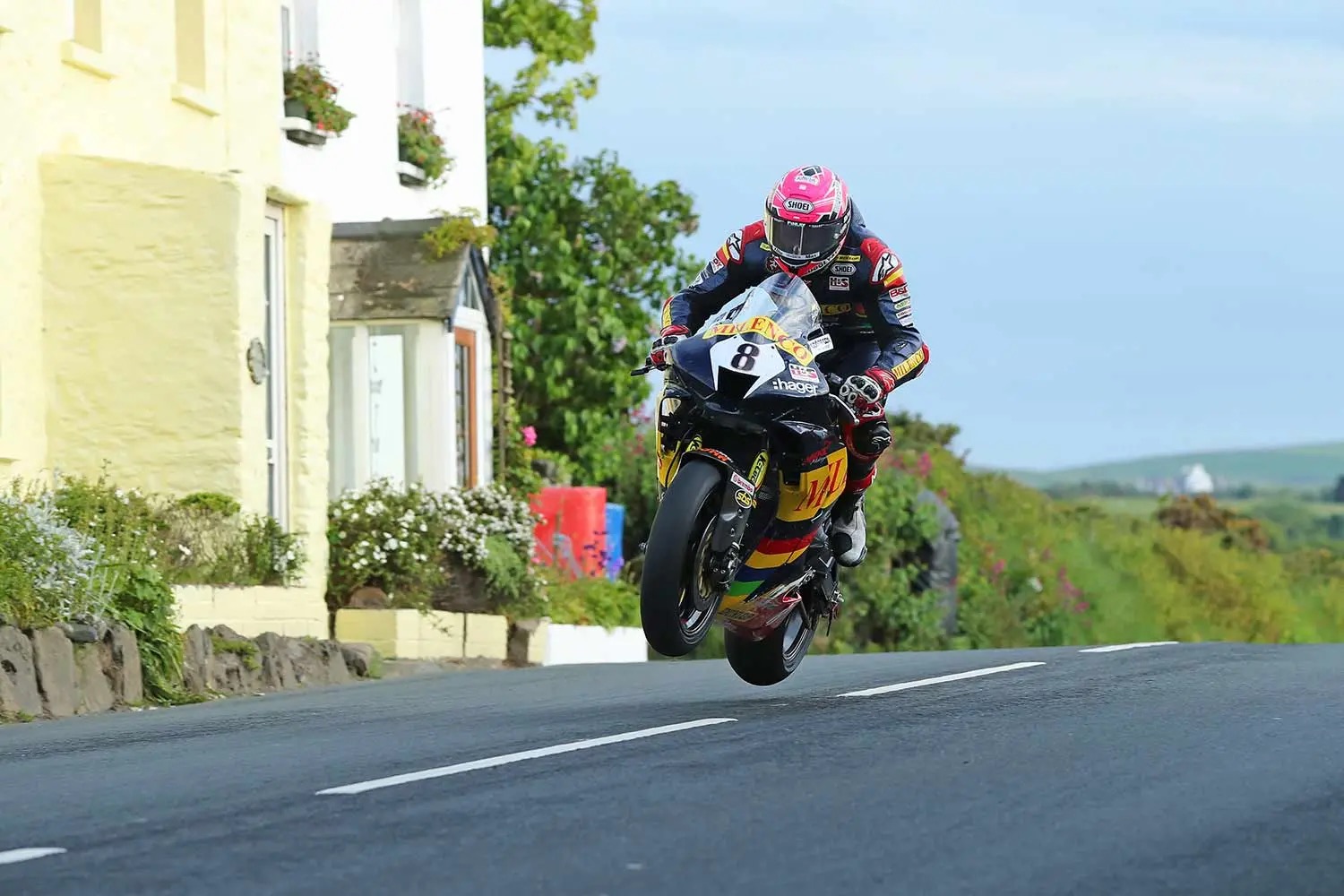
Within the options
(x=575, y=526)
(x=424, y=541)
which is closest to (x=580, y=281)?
(x=575, y=526)

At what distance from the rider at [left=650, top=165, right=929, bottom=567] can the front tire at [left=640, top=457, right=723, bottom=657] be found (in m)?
0.83

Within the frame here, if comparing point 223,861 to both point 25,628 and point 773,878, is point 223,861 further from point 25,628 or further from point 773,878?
point 25,628

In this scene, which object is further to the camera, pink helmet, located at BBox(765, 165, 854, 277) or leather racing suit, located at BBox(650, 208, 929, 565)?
leather racing suit, located at BBox(650, 208, 929, 565)

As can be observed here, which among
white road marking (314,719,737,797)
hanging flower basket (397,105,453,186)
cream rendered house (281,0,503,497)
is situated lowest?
white road marking (314,719,737,797)

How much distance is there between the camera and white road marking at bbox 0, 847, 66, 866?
6.06 m

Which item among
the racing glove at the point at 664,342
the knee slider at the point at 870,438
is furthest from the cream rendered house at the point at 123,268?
the knee slider at the point at 870,438

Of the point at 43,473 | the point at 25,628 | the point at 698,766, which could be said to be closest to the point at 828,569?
the point at 698,766

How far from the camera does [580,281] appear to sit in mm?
31812

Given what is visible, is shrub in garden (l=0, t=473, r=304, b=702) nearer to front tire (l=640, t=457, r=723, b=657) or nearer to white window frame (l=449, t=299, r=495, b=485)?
front tire (l=640, t=457, r=723, b=657)

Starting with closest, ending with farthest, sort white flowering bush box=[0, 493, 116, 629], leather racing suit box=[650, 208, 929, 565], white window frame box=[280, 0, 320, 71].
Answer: leather racing suit box=[650, 208, 929, 565], white flowering bush box=[0, 493, 116, 629], white window frame box=[280, 0, 320, 71]

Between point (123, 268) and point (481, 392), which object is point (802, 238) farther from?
point (481, 392)

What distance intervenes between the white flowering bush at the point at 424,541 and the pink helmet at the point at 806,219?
373 inches

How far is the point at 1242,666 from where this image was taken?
41.3ft

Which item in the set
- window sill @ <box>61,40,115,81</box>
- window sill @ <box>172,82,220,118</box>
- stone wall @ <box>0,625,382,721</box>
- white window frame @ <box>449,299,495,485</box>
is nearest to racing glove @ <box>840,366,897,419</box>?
stone wall @ <box>0,625,382,721</box>
